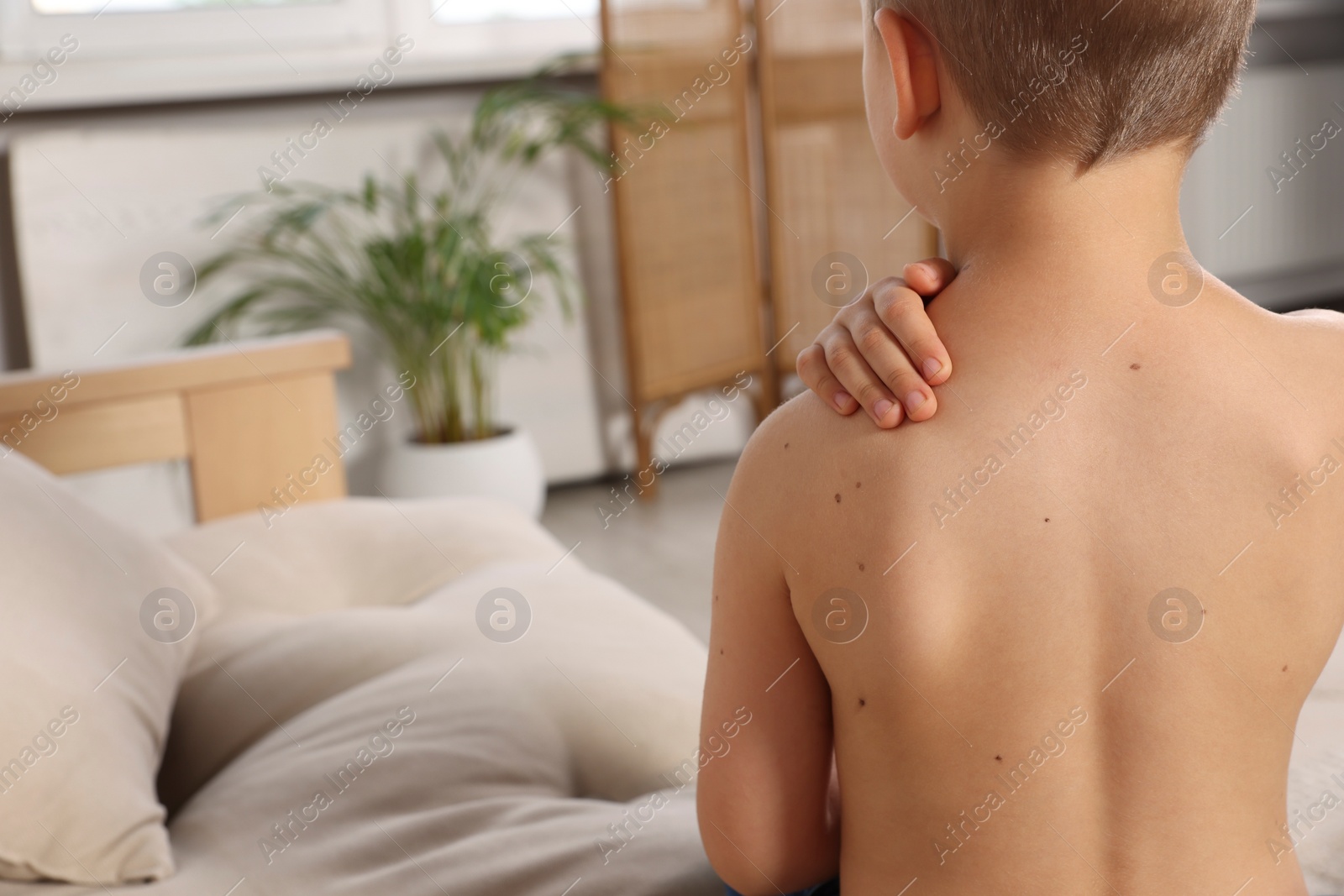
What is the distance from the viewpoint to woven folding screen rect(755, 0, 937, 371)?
3277 millimetres

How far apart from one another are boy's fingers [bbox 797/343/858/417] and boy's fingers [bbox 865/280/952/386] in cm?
4

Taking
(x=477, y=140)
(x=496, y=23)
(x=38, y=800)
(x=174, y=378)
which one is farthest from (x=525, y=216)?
(x=38, y=800)

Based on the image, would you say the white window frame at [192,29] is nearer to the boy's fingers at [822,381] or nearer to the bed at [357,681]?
the bed at [357,681]

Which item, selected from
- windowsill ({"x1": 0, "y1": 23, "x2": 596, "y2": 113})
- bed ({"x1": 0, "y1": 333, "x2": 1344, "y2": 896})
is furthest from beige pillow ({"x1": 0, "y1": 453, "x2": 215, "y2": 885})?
windowsill ({"x1": 0, "y1": 23, "x2": 596, "y2": 113})

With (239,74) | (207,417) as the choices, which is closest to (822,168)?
(239,74)

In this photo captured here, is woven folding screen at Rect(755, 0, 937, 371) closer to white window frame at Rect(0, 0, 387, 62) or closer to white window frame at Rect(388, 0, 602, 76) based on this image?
white window frame at Rect(388, 0, 602, 76)

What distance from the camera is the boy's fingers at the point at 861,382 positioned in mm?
604

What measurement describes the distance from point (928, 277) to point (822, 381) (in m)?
0.08

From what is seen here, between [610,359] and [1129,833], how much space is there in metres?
3.05

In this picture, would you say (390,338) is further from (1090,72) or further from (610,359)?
(1090,72)

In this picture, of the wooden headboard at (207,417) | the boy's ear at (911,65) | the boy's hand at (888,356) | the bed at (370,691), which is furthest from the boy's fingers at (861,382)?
the wooden headboard at (207,417)

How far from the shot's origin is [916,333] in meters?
0.61

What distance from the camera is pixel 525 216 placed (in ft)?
11.3

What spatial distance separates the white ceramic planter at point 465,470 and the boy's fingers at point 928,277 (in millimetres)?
2435
